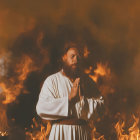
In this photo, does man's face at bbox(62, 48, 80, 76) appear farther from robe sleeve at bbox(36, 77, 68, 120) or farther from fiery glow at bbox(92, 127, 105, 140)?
fiery glow at bbox(92, 127, 105, 140)

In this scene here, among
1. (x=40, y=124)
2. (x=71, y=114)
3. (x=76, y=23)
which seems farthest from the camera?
(x=76, y=23)

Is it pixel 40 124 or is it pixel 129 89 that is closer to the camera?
pixel 40 124

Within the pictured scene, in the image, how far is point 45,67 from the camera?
429cm

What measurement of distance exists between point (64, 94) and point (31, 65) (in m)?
1.38

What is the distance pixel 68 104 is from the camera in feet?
9.34

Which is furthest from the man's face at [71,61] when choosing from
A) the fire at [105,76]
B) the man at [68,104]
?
the fire at [105,76]

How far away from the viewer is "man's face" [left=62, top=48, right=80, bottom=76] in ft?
10.1

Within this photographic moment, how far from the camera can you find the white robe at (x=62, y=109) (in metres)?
2.86

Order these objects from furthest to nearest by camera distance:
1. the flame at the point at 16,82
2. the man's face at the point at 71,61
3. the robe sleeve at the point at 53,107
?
the flame at the point at 16,82, the man's face at the point at 71,61, the robe sleeve at the point at 53,107

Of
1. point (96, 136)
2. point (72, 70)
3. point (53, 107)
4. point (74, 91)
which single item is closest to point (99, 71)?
point (96, 136)

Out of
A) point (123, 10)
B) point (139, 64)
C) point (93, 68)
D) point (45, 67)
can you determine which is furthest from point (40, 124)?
point (123, 10)

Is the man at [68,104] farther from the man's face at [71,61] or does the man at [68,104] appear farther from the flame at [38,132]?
the flame at [38,132]

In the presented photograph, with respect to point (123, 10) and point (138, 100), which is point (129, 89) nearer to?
point (138, 100)

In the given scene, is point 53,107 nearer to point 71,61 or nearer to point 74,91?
point 74,91
